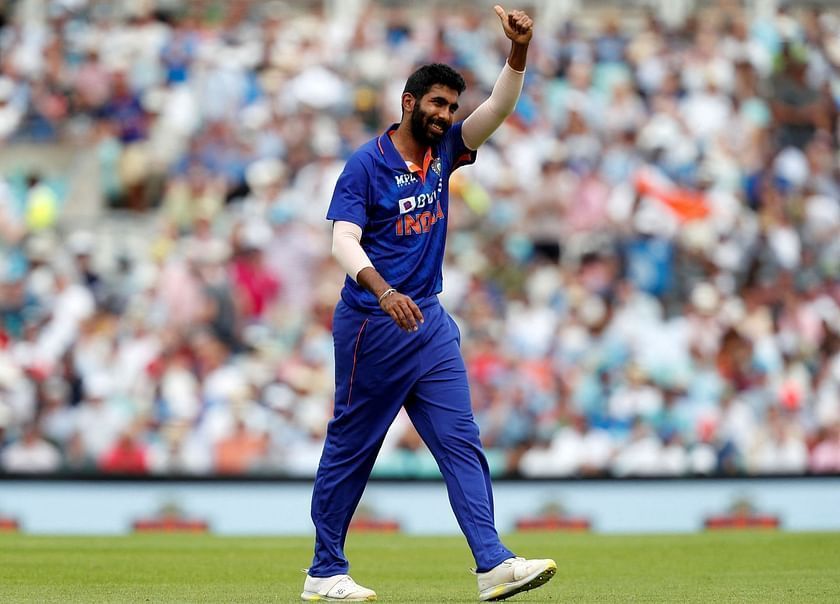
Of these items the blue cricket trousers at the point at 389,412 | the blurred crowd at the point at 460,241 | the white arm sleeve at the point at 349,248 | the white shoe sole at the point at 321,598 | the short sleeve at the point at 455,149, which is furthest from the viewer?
the blurred crowd at the point at 460,241

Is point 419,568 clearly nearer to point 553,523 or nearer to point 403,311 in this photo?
point 403,311

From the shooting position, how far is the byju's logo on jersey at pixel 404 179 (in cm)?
764

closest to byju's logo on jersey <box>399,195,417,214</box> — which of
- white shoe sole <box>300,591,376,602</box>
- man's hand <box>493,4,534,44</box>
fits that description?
man's hand <box>493,4,534,44</box>

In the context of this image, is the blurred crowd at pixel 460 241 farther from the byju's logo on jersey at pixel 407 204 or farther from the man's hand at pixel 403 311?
the man's hand at pixel 403 311

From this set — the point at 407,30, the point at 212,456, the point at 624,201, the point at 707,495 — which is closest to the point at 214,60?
the point at 407,30

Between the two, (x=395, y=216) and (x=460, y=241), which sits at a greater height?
(x=460, y=241)

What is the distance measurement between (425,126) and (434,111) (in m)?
0.08

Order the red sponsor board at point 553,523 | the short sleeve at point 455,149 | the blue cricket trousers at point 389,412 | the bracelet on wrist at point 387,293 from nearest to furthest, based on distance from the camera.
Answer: the bracelet on wrist at point 387,293, the blue cricket trousers at point 389,412, the short sleeve at point 455,149, the red sponsor board at point 553,523

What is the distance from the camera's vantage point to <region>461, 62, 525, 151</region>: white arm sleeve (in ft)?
25.3

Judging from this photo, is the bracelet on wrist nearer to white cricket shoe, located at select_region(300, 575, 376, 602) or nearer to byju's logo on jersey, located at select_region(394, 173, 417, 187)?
byju's logo on jersey, located at select_region(394, 173, 417, 187)

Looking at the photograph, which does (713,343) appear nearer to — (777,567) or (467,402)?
(777,567)

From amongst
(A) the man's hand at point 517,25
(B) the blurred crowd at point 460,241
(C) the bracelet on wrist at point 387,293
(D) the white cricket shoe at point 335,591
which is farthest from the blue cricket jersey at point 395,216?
(B) the blurred crowd at point 460,241

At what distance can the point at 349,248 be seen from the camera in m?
7.37

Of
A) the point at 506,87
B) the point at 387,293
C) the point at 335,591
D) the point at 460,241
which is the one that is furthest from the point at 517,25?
the point at 460,241
